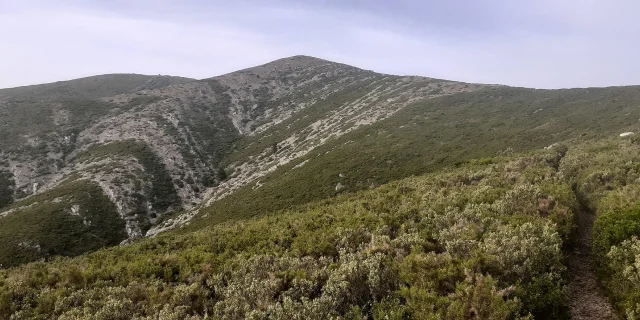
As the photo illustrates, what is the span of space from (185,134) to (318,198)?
191 ft

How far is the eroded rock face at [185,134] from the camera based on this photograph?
212 feet

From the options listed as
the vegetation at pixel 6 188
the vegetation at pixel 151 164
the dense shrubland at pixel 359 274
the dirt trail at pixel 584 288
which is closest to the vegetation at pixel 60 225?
the vegetation at pixel 6 188

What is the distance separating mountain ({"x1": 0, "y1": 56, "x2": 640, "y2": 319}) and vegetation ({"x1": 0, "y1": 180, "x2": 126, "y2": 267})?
0.30m

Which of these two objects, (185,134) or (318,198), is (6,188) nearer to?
(185,134)

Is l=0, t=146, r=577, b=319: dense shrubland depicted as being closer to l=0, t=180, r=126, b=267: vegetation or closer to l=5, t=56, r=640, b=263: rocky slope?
l=5, t=56, r=640, b=263: rocky slope

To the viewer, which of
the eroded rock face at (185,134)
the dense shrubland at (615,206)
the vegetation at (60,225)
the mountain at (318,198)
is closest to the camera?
the dense shrubland at (615,206)

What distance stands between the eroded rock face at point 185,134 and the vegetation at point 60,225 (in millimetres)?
2313

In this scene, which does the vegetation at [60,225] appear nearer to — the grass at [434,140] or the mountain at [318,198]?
the mountain at [318,198]

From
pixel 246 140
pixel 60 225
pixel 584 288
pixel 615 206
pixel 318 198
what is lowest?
pixel 60 225

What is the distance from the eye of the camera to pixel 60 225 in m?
48.4

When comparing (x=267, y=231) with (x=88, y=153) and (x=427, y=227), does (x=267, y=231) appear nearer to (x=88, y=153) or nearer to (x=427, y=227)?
(x=427, y=227)

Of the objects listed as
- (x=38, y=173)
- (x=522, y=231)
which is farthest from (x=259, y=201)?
(x=38, y=173)

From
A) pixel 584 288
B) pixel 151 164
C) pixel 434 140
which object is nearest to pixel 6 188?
pixel 151 164

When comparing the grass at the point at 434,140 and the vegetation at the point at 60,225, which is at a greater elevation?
the grass at the point at 434,140
